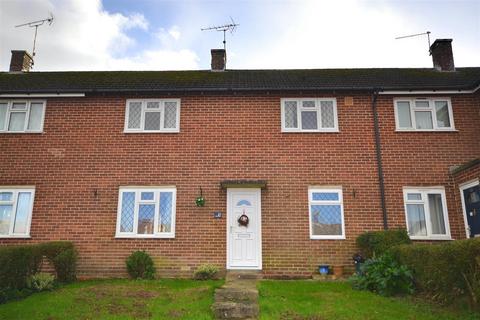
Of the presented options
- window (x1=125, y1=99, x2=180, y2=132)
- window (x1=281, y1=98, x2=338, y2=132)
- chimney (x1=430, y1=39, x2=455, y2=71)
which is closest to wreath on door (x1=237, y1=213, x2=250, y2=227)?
window (x1=281, y1=98, x2=338, y2=132)

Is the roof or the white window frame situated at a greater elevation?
the roof

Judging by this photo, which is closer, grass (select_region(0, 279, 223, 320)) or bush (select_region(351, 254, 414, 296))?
grass (select_region(0, 279, 223, 320))

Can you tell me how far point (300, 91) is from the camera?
12109 millimetres

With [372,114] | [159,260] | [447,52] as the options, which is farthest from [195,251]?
[447,52]

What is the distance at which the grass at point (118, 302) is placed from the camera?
275 inches

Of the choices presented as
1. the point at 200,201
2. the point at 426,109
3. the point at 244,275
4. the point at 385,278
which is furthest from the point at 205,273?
the point at 426,109

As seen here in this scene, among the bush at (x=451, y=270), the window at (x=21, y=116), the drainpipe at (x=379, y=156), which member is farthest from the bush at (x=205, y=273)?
the window at (x=21, y=116)

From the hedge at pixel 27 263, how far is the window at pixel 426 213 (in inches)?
385

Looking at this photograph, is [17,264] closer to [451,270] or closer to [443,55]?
[451,270]

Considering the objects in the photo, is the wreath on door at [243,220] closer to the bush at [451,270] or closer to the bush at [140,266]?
the bush at [140,266]

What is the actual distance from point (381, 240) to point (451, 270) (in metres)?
3.02

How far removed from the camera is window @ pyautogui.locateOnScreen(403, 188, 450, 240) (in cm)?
1109

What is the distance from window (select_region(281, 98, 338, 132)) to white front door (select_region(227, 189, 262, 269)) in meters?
2.49

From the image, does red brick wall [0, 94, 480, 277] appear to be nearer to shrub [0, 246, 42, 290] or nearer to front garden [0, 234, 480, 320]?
front garden [0, 234, 480, 320]
